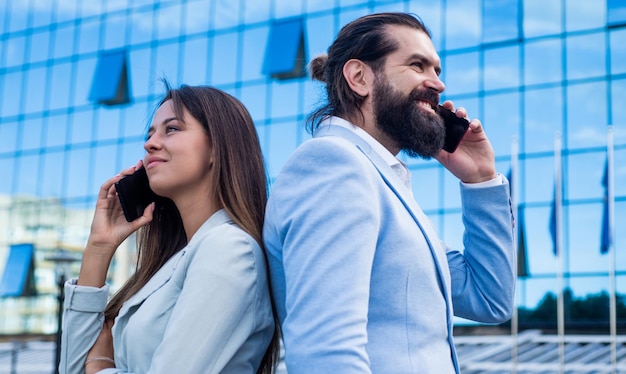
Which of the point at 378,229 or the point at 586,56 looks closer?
the point at 378,229

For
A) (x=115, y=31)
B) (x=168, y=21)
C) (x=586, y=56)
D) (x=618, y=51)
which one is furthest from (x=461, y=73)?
(x=115, y=31)

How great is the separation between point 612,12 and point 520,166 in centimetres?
459

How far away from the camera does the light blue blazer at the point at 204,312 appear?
262cm

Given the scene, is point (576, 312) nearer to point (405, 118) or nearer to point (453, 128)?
point (453, 128)

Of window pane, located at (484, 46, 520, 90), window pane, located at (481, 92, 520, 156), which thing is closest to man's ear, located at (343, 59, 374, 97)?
window pane, located at (481, 92, 520, 156)

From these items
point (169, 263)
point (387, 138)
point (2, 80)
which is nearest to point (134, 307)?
point (169, 263)

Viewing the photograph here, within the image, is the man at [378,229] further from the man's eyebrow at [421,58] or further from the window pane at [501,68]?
the window pane at [501,68]

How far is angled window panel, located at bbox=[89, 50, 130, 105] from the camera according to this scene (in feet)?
100

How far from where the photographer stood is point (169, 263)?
304 cm

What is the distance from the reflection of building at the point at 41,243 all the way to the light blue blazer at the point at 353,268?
98.8 ft

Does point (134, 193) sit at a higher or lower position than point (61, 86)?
lower

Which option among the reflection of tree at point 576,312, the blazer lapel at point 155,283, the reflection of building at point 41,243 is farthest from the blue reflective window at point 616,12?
the blazer lapel at point 155,283

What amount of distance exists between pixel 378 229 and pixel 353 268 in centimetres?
16

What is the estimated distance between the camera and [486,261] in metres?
3.13
